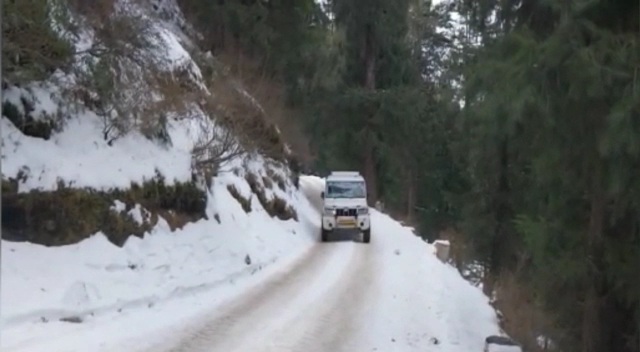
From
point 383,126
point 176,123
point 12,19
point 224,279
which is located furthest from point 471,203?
point 383,126

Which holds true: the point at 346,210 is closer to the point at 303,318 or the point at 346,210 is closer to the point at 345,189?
the point at 345,189

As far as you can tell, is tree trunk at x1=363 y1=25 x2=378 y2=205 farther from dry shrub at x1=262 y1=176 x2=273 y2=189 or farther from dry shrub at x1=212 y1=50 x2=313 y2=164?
dry shrub at x1=262 y1=176 x2=273 y2=189

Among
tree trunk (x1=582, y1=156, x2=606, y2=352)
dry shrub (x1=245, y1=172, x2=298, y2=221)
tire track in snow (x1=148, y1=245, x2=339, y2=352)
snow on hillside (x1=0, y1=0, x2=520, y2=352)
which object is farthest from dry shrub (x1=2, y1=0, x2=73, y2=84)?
dry shrub (x1=245, y1=172, x2=298, y2=221)

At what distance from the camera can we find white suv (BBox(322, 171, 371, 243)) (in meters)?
28.8

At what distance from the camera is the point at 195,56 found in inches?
1040

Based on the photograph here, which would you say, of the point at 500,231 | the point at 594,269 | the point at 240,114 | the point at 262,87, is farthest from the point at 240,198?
the point at 594,269

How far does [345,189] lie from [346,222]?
1551 millimetres

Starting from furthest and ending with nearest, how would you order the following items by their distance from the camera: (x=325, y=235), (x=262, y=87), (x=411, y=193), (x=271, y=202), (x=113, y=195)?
(x=411, y=193) < (x=262, y=87) < (x=325, y=235) < (x=271, y=202) < (x=113, y=195)

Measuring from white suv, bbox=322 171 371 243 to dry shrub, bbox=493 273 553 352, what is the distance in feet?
39.0

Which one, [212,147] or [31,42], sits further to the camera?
[212,147]

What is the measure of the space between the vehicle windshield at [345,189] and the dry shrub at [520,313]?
12934mm

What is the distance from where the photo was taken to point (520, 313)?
14102 mm

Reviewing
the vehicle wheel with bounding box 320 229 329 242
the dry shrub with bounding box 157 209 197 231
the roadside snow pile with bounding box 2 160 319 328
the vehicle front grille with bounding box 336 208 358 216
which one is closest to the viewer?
the roadside snow pile with bounding box 2 160 319 328

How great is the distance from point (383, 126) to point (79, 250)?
30.0 meters
